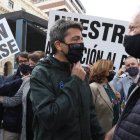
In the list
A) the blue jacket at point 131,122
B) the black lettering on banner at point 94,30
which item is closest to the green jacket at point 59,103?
the blue jacket at point 131,122

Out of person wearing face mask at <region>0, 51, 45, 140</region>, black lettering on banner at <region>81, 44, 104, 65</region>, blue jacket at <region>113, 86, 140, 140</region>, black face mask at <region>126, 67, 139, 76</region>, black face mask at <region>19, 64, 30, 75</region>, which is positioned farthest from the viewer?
black lettering on banner at <region>81, 44, 104, 65</region>

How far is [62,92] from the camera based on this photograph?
296cm

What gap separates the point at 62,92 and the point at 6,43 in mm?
3582

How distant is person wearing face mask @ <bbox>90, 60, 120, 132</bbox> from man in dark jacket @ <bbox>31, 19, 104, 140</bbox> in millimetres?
1218

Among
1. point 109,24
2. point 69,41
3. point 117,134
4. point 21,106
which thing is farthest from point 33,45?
point 117,134

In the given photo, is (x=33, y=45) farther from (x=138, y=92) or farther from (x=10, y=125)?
(x=138, y=92)

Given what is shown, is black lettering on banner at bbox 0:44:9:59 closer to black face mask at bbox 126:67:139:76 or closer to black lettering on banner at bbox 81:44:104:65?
black lettering on banner at bbox 81:44:104:65

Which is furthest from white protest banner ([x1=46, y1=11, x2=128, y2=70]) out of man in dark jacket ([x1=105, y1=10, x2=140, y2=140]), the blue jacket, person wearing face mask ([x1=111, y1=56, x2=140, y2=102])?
the blue jacket

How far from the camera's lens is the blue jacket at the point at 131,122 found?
235 cm

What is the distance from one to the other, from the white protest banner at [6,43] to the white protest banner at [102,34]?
0.70m

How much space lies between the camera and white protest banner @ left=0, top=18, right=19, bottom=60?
629 centimetres

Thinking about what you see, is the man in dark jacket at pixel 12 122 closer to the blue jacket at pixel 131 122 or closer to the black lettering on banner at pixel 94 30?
the black lettering on banner at pixel 94 30

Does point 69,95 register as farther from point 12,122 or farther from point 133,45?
point 12,122

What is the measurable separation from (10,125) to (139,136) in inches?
103
